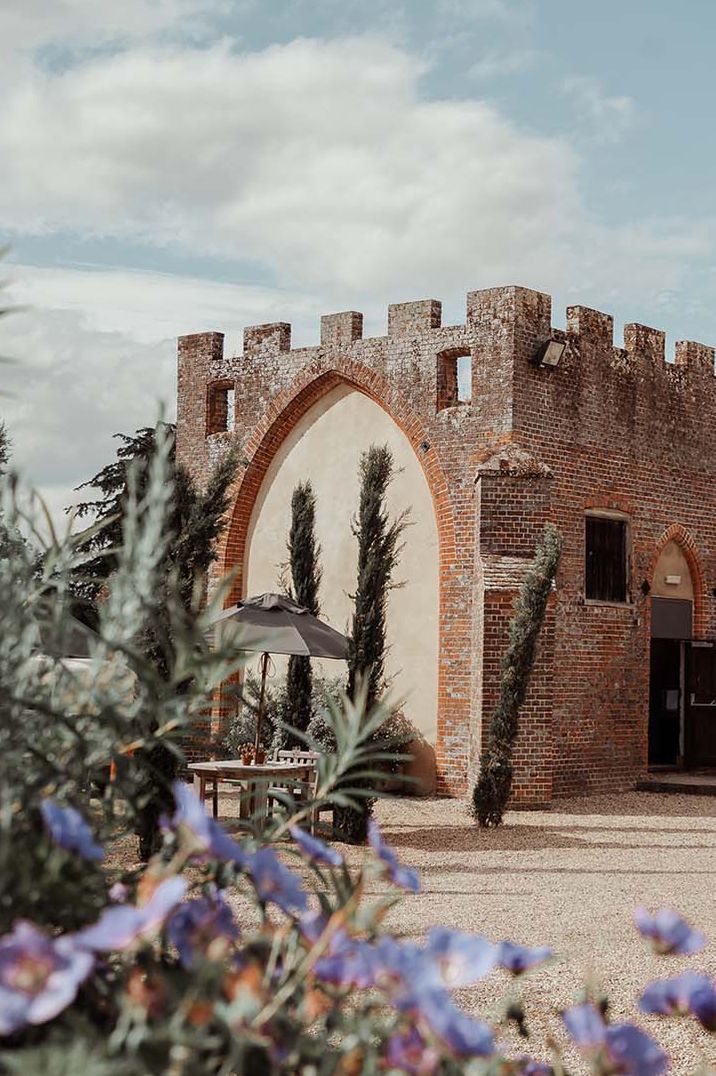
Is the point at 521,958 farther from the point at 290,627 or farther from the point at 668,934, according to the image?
the point at 290,627

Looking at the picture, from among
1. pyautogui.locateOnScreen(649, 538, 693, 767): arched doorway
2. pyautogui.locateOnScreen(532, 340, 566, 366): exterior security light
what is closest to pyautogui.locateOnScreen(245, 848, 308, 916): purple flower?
pyautogui.locateOnScreen(532, 340, 566, 366): exterior security light

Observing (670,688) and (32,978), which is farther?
(670,688)

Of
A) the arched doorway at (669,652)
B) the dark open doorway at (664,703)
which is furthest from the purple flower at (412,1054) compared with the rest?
the dark open doorway at (664,703)

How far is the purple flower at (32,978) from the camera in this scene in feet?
4.31

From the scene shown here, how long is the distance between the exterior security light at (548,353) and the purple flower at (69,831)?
15.8 meters

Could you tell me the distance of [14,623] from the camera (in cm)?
181

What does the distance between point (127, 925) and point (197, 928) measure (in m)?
0.25

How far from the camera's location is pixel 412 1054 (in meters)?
1.55

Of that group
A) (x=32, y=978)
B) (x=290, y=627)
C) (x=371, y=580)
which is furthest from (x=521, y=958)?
(x=371, y=580)

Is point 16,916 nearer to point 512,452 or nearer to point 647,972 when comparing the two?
point 647,972

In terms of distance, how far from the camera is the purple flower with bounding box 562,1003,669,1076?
1646 millimetres

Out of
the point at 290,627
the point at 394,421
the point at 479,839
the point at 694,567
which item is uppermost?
the point at 394,421

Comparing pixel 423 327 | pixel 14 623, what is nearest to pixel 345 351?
pixel 423 327

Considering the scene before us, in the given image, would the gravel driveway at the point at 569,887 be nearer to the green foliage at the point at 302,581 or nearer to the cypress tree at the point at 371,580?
the green foliage at the point at 302,581
